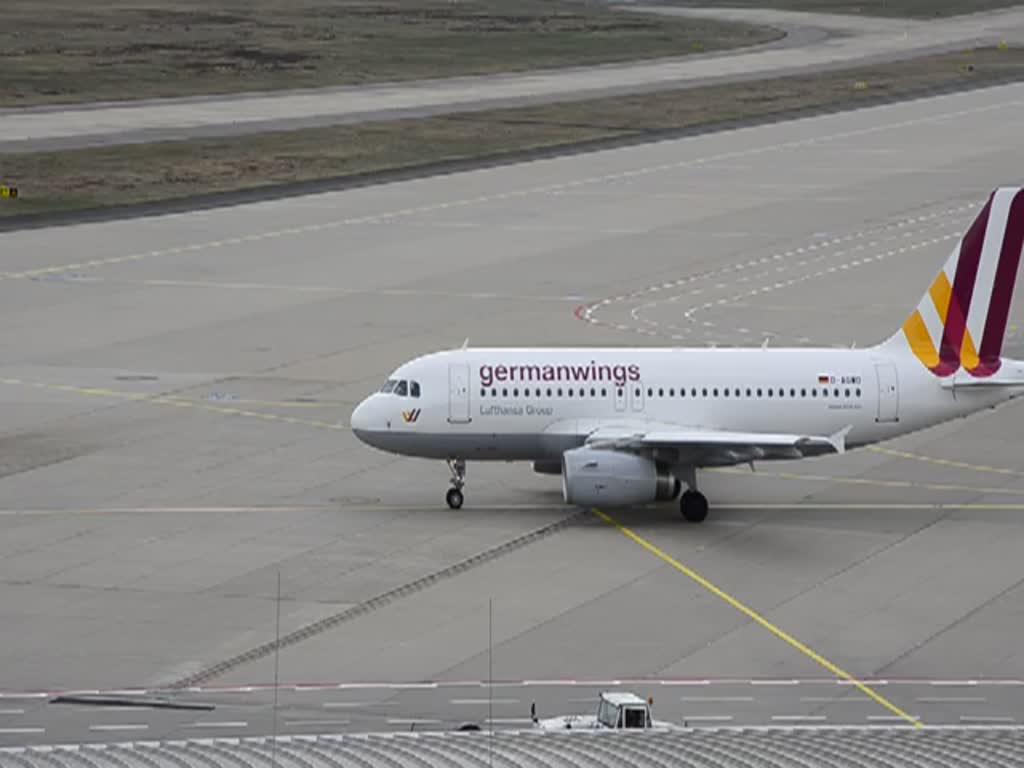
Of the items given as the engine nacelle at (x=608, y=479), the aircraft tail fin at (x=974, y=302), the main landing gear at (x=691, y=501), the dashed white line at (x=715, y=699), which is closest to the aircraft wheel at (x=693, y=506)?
the main landing gear at (x=691, y=501)

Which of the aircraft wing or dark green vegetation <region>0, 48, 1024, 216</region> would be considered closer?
the aircraft wing

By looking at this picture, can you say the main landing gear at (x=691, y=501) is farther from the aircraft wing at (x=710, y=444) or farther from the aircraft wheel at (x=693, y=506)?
the aircraft wing at (x=710, y=444)

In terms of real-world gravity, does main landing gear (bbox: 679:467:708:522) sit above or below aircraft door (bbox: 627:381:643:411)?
below

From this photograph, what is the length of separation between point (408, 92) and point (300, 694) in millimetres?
151623

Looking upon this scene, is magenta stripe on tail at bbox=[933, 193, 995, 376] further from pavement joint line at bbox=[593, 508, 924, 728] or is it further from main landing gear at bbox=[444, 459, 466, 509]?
main landing gear at bbox=[444, 459, 466, 509]

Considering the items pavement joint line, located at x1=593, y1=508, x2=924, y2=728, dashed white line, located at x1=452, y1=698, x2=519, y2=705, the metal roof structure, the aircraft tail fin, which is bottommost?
the metal roof structure

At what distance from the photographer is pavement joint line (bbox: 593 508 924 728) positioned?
4716cm

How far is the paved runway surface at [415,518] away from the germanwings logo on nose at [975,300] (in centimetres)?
442

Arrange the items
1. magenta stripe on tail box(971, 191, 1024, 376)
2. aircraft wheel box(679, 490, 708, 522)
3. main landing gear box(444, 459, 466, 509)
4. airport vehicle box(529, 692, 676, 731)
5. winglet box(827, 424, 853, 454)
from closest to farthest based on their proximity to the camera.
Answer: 1. airport vehicle box(529, 692, 676, 731)
2. winglet box(827, 424, 853, 454)
3. aircraft wheel box(679, 490, 708, 522)
4. main landing gear box(444, 459, 466, 509)
5. magenta stripe on tail box(971, 191, 1024, 376)

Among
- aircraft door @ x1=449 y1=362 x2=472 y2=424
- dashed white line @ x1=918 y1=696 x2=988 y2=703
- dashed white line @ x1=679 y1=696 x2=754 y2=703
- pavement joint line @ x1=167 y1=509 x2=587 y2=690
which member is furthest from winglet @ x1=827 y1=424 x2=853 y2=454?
dashed white line @ x1=679 y1=696 x2=754 y2=703

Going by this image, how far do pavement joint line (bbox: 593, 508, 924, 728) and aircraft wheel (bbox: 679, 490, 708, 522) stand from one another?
1.83m

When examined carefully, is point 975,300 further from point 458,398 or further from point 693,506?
point 458,398

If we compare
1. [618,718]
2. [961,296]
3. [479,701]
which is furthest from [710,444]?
[618,718]

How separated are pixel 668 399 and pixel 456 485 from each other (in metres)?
6.62
